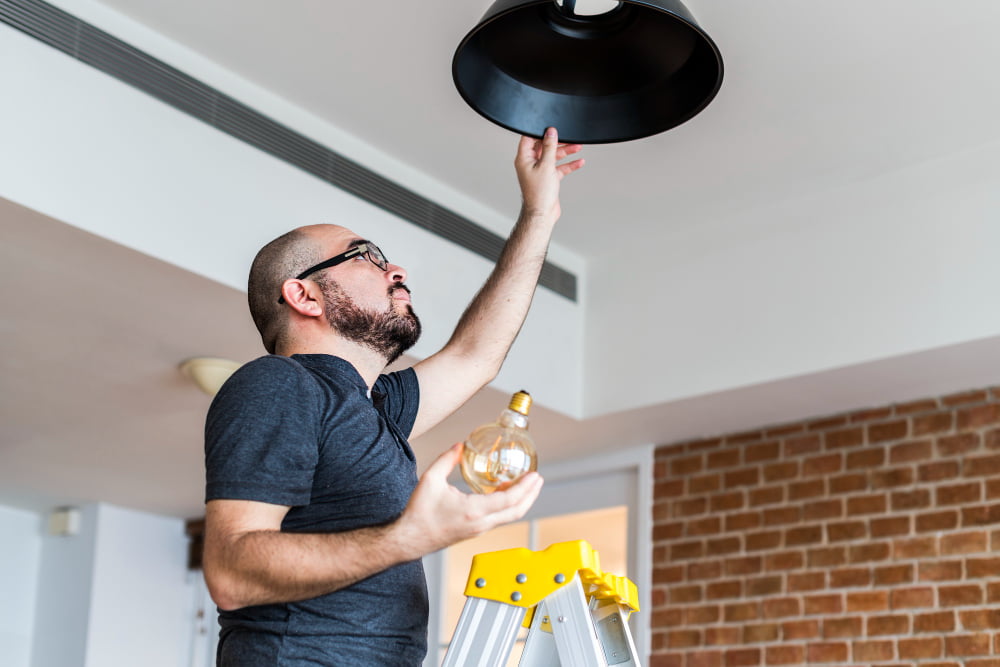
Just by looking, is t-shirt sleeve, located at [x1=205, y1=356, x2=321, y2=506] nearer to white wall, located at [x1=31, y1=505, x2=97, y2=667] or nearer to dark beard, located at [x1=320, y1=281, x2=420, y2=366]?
dark beard, located at [x1=320, y1=281, x2=420, y2=366]

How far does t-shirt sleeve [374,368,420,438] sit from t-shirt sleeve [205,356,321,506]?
1.23ft

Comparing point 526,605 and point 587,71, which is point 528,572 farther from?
point 587,71

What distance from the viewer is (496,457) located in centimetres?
123

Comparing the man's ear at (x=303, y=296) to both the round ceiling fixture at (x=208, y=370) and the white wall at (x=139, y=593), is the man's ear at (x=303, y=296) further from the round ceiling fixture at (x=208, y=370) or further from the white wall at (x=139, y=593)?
the white wall at (x=139, y=593)

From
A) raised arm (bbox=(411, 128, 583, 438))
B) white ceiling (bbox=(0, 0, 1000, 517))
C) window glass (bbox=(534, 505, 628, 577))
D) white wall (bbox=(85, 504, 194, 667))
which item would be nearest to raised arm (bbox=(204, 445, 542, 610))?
raised arm (bbox=(411, 128, 583, 438))

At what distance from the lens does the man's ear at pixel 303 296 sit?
1613 millimetres

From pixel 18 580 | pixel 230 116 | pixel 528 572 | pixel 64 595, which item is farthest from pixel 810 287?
pixel 18 580

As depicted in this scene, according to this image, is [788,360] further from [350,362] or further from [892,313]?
[350,362]

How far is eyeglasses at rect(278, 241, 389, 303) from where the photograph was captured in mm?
1654

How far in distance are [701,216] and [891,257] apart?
0.59m

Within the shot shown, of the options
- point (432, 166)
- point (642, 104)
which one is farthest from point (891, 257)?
point (642, 104)

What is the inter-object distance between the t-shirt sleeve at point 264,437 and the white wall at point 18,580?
13.8 feet

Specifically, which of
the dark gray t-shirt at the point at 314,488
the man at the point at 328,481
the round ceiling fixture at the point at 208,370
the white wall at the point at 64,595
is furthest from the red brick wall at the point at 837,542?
the white wall at the point at 64,595

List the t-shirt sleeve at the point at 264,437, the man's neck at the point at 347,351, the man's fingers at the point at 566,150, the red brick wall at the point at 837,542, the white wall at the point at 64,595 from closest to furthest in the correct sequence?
the t-shirt sleeve at the point at 264,437 < the man's neck at the point at 347,351 < the man's fingers at the point at 566,150 < the red brick wall at the point at 837,542 < the white wall at the point at 64,595
